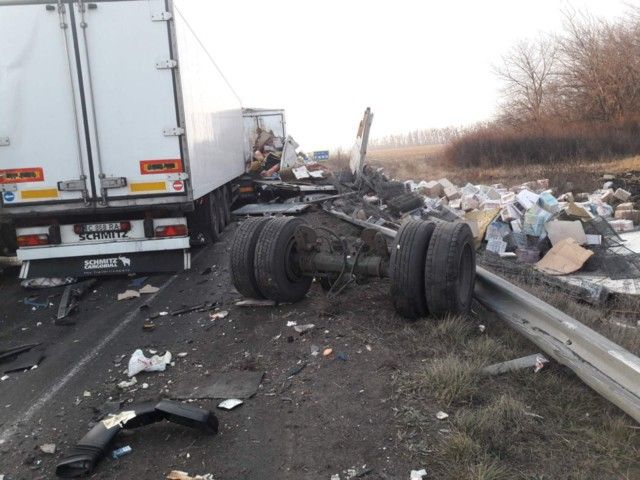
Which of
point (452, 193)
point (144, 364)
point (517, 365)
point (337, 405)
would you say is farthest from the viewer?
point (452, 193)

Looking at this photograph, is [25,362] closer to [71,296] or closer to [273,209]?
[71,296]

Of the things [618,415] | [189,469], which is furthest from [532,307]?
[189,469]

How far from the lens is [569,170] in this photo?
19344 millimetres

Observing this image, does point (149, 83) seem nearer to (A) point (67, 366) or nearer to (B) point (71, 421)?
(A) point (67, 366)

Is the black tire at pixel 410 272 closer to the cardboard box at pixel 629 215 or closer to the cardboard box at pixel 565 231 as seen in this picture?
the cardboard box at pixel 565 231

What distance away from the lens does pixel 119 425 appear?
10.5 ft

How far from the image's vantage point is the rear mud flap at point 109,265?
7.13m

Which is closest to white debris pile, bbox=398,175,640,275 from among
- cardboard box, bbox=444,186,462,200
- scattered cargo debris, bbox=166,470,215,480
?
cardboard box, bbox=444,186,462,200

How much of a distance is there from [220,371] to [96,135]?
13.6 ft

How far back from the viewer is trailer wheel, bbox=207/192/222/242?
9.63 metres

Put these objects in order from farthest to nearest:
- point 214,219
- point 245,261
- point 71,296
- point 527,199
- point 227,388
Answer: point 527,199 → point 214,219 → point 71,296 → point 245,261 → point 227,388

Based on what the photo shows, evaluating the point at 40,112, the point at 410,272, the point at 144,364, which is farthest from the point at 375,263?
the point at 40,112

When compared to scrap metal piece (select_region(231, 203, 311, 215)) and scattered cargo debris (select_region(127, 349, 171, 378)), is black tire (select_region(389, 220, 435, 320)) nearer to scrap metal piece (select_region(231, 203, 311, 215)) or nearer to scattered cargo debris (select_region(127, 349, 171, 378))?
scattered cargo debris (select_region(127, 349, 171, 378))

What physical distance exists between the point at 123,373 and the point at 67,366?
0.69 metres
